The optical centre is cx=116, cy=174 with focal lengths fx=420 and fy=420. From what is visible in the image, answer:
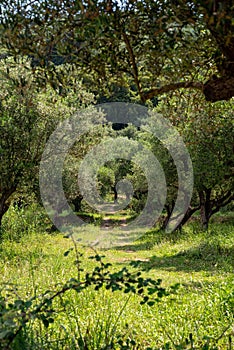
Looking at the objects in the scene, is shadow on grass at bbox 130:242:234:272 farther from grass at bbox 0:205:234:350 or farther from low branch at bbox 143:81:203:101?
low branch at bbox 143:81:203:101

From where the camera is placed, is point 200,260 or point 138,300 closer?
point 138,300

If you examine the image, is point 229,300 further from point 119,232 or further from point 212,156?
point 119,232

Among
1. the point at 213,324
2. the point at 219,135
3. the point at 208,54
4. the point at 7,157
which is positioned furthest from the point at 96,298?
the point at 219,135

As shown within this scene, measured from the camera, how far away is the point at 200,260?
1588 cm

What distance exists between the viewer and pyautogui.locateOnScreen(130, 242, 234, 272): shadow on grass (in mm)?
14102

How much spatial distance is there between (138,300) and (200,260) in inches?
313

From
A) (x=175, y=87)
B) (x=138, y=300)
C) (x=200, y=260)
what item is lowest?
(x=200, y=260)

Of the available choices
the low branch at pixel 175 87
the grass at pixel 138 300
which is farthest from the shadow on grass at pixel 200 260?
the low branch at pixel 175 87

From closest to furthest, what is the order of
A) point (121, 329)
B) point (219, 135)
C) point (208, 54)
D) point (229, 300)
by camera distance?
point (208, 54) → point (121, 329) → point (229, 300) → point (219, 135)

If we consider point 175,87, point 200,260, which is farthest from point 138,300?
point 200,260

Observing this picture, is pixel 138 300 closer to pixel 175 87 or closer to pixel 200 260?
pixel 175 87

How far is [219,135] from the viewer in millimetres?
16547

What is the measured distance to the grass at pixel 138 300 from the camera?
4.52m

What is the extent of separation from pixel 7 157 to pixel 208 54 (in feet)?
32.2
